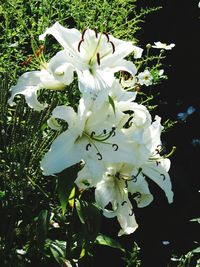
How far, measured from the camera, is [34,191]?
2350 millimetres

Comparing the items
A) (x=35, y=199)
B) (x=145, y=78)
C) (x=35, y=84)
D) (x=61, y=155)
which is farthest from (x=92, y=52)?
(x=145, y=78)

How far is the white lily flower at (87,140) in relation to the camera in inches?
56.6

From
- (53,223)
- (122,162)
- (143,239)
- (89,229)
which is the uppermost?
(122,162)

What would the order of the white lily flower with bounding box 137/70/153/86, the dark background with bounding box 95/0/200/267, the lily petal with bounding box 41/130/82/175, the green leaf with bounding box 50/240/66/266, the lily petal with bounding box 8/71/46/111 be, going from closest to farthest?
the lily petal with bounding box 41/130/82/175 → the lily petal with bounding box 8/71/46/111 → the green leaf with bounding box 50/240/66/266 → the white lily flower with bounding box 137/70/153/86 → the dark background with bounding box 95/0/200/267

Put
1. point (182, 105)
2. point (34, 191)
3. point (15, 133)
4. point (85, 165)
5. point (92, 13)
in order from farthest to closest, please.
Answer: point (182, 105)
point (92, 13)
point (34, 191)
point (15, 133)
point (85, 165)

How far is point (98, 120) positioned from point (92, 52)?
0.18 m

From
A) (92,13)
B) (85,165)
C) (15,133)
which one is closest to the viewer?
(85,165)

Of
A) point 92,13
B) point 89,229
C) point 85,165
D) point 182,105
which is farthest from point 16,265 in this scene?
point 182,105

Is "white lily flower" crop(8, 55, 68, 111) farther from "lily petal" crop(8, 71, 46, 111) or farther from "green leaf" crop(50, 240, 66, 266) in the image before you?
"green leaf" crop(50, 240, 66, 266)

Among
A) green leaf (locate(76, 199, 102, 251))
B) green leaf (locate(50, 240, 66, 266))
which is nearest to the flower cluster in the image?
green leaf (locate(76, 199, 102, 251))

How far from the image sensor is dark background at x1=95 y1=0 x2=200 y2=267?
10.9 ft

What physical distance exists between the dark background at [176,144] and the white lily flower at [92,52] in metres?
1.55

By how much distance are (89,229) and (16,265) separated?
0.56m

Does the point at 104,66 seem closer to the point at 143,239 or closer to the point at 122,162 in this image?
the point at 122,162
